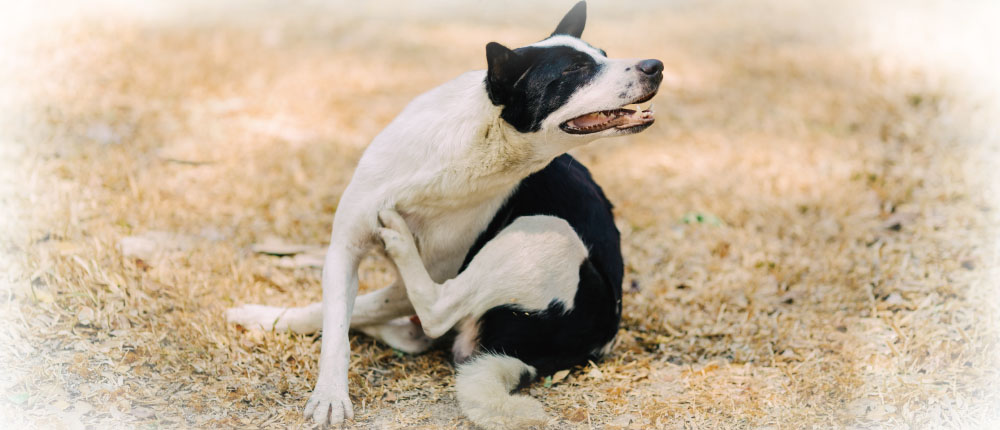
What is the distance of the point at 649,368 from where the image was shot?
3.44 m

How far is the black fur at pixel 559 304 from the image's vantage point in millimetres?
3135

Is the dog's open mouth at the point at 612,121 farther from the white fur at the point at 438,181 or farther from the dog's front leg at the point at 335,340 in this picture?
the dog's front leg at the point at 335,340

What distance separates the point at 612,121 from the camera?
276cm

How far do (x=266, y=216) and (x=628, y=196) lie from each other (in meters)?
2.27

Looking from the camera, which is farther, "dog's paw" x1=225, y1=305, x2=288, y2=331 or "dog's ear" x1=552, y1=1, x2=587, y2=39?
"dog's paw" x1=225, y1=305, x2=288, y2=331

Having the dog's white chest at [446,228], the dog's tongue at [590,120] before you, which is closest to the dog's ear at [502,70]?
the dog's tongue at [590,120]

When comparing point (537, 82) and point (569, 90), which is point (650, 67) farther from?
point (537, 82)

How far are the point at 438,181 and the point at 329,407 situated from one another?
2.95 ft

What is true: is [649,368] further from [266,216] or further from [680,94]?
[680,94]

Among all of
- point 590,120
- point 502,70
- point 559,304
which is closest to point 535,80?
point 502,70

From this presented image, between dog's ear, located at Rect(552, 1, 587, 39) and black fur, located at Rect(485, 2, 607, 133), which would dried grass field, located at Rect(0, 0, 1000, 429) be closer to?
black fur, located at Rect(485, 2, 607, 133)

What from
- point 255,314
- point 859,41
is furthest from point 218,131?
point 859,41

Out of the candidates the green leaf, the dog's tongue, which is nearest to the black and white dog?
the dog's tongue

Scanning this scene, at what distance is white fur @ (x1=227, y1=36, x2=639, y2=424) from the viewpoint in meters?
2.84
